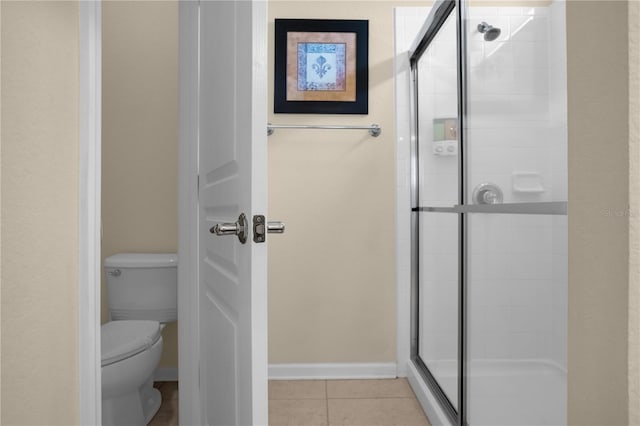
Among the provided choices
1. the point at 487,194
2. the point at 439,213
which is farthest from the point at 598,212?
the point at 439,213

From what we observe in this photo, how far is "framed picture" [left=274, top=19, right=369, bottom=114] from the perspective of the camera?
212cm

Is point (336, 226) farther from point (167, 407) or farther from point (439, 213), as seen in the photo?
point (167, 407)

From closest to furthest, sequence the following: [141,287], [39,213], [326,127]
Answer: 1. [39,213]
2. [141,287]
3. [326,127]

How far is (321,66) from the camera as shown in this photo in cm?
213

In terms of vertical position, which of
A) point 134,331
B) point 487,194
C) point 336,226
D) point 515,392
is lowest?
point 515,392

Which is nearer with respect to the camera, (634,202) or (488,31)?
(634,202)

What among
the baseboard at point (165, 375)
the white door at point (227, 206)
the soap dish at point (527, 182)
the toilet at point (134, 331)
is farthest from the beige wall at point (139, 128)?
the soap dish at point (527, 182)

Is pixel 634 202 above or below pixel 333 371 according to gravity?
above

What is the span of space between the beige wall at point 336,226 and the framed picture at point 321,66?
0.04 metres

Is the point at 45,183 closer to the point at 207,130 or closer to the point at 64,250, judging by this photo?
the point at 64,250

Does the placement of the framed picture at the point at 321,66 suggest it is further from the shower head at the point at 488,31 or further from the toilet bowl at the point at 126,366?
the toilet bowl at the point at 126,366

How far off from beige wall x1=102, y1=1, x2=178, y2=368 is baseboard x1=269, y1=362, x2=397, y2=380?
88 centimetres

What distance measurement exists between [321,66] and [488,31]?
95cm

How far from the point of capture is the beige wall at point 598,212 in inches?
21.4
